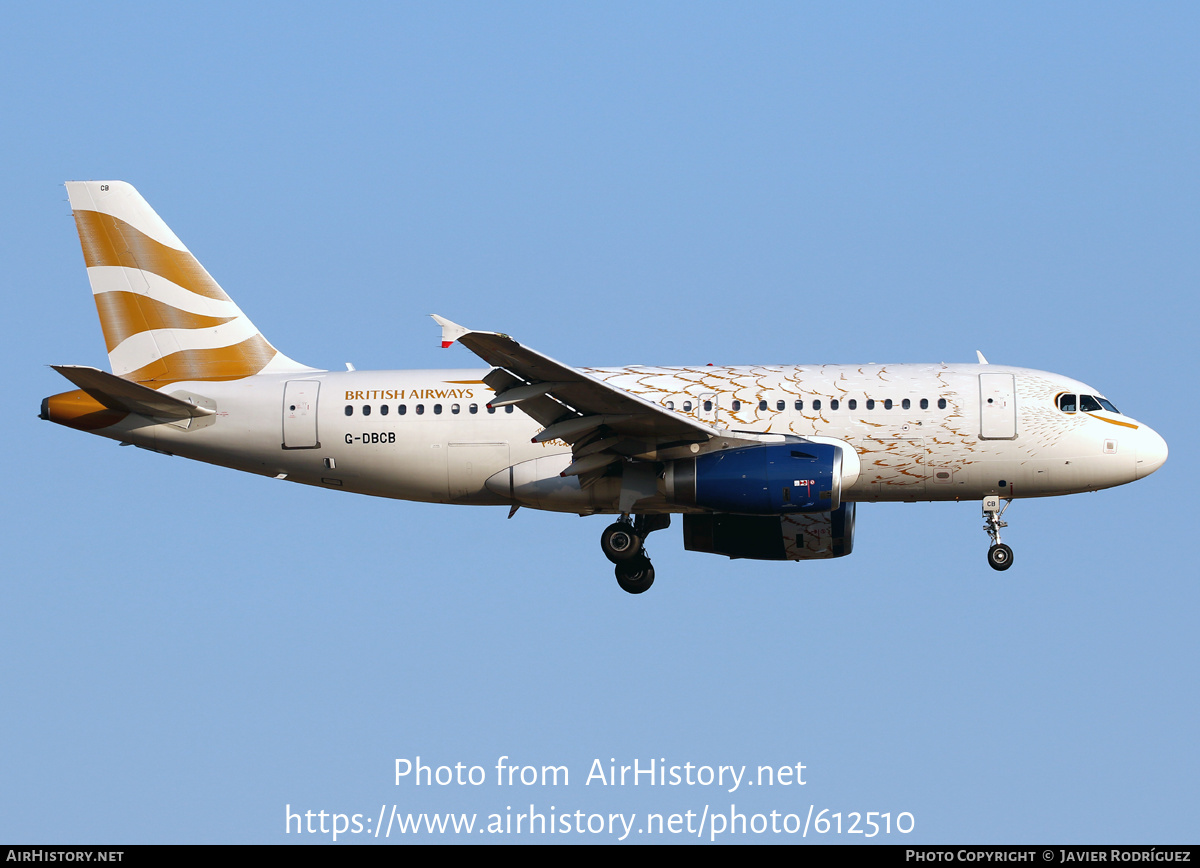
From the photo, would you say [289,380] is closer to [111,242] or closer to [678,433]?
[111,242]

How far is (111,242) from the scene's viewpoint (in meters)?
35.1

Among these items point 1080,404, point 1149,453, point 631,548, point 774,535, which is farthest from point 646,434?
point 1149,453

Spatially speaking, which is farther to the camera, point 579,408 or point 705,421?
point 705,421

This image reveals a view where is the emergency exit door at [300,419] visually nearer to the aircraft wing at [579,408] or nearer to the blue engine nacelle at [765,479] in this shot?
the aircraft wing at [579,408]

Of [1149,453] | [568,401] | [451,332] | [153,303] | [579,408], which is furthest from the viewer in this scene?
[153,303]

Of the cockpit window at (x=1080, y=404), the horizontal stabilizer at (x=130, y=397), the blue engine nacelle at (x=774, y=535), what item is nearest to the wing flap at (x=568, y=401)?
the blue engine nacelle at (x=774, y=535)

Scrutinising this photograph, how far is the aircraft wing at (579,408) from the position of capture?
2778 centimetres

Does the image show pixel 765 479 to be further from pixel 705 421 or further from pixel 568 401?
pixel 568 401

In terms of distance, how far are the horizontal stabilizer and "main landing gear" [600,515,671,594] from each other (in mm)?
9317

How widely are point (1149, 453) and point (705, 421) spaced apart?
31.5ft

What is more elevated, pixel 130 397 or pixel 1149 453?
pixel 130 397

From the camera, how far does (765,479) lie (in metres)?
30.2

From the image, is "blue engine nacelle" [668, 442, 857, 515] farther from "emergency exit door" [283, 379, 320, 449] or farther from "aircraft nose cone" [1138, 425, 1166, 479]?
"emergency exit door" [283, 379, 320, 449]

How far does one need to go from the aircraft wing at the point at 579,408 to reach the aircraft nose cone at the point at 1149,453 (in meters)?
9.07
